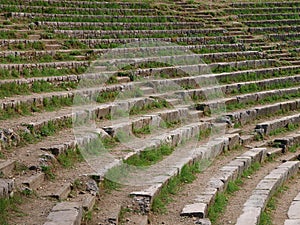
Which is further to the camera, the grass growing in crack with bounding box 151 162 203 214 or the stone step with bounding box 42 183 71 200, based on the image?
the grass growing in crack with bounding box 151 162 203 214

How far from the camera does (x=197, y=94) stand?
657 inches

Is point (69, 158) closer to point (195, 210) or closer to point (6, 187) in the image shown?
point (195, 210)

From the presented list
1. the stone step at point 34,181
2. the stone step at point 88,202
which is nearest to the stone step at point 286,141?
the stone step at point 88,202

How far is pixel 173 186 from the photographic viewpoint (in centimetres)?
1020

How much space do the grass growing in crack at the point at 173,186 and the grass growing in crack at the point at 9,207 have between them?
1.78 metres

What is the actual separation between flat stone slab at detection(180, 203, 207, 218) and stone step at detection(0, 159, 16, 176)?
2.07m

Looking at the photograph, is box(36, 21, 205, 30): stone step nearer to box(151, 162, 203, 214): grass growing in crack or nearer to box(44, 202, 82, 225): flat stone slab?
box(151, 162, 203, 214): grass growing in crack

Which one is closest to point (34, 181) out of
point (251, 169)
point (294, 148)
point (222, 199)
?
point (222, 199)

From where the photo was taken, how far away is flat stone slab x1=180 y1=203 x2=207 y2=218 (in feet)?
28.9

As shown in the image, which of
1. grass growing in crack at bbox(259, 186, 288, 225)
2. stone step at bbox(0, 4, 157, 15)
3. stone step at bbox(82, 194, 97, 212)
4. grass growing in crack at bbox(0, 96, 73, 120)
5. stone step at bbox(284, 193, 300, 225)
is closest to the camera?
stone step at bbox(82, 194, 97, 212)

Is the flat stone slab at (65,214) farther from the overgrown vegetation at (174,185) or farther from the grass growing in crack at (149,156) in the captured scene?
the grass growing in crack at (149,156)

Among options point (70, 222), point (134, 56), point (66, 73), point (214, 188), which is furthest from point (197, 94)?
point (70, 222)

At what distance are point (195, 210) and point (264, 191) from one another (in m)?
2.38

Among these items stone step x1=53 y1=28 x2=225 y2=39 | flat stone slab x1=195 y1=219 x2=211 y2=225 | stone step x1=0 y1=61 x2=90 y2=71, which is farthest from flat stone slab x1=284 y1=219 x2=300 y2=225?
stone step x1=53 y1=28 x2=225 y2=39
